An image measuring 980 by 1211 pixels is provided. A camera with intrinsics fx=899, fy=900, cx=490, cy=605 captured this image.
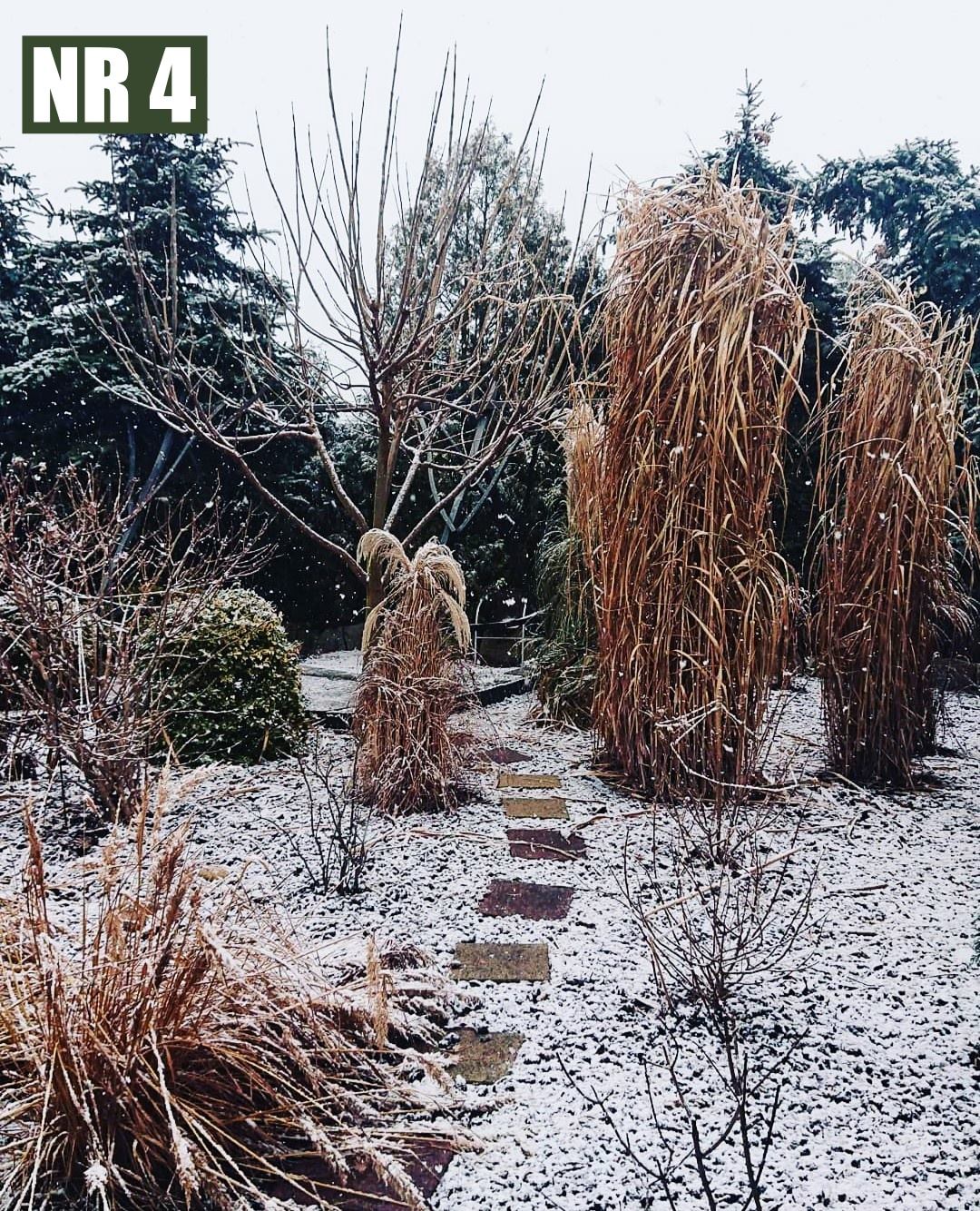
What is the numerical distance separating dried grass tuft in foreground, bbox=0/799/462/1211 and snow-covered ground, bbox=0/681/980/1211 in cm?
15

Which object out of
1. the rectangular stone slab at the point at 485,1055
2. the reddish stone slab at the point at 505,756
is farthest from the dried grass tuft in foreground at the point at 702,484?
the rectangular stone slab at the point at 485,1055

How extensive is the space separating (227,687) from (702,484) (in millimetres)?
1993

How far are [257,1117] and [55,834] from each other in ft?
6.16

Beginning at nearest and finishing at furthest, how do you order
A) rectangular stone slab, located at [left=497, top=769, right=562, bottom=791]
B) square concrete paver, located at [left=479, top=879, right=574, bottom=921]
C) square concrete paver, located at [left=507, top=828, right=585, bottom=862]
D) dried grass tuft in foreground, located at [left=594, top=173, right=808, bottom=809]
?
square concrete paver, located at [left=479, top=879, right=574, bottom=921] → square concrete paver, located at [left=507, top=828, right=585, bottom=862] → dried grass tuft in foreground, located at [left=594, top=173, right=808, bottom=809] → rectangular stone slab, located at [left=497, top=769, right=562, bottom=791]

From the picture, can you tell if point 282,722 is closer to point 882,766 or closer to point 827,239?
point 882,766

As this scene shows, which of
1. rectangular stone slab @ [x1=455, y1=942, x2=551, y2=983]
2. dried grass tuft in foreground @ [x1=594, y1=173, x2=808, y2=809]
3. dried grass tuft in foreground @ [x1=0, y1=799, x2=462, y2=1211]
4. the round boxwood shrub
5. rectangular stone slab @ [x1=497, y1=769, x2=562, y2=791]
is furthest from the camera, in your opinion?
the round boxwood shrub

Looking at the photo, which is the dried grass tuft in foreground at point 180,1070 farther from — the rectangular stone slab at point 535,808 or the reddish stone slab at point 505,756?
the reddish stone slab at point 505,756

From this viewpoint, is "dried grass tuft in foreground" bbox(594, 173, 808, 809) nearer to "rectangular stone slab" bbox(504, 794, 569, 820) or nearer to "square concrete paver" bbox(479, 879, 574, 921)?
"rectangular stone slab" bbox(504, 794, 569, 820)

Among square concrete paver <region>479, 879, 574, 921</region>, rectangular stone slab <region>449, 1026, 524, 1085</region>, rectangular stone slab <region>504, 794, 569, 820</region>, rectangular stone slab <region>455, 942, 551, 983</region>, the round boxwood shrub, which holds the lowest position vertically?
rectangular stone slab <region>449, 1026, 524, 1085</region>

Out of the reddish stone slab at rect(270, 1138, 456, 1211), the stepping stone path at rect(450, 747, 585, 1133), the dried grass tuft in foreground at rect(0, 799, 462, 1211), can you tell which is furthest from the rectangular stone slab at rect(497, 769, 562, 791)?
the reddish stone slab at rect(270, 1138, 456, 1211)

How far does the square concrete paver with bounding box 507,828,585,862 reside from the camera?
2594 mm

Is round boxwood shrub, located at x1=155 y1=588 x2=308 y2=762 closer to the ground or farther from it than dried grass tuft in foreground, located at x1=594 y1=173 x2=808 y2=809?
closer to the ground

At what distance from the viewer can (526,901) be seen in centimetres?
Answer: 229

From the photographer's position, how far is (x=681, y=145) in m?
3.56
